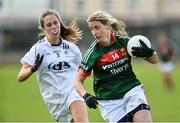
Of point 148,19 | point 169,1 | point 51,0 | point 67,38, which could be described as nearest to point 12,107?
point 67,38

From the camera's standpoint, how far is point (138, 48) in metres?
9.08

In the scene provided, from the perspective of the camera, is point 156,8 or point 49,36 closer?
point 49,36

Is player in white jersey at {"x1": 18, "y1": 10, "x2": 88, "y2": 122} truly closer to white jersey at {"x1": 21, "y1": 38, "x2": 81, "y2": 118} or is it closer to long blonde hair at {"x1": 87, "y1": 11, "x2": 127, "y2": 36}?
white jersey at {"x1": 21, "y1": 38, "x2": 81, "y2": 118}

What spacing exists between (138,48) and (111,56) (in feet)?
1.18

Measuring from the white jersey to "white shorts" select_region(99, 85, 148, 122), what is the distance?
0.75 meters

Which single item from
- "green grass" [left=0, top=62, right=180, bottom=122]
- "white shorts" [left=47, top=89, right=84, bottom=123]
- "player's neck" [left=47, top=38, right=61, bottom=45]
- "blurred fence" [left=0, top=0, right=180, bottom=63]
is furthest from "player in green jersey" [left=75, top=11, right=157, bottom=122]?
"blurred fence" [left=0, top=0, right=180, bottom=63]

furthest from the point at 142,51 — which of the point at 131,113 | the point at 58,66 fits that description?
the point at 58,66

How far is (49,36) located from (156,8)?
180 feet

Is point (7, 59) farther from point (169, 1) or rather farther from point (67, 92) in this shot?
A: point (67, 92)

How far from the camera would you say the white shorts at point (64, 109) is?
980 cm

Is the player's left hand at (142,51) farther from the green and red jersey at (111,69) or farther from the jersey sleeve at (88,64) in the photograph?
the jersey sleeve at (88,64)

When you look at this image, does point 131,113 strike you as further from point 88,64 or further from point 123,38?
point 123,38

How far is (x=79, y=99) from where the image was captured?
9.80 meters

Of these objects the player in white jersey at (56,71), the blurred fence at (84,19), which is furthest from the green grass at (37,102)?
the blurred fence at (84,19)
